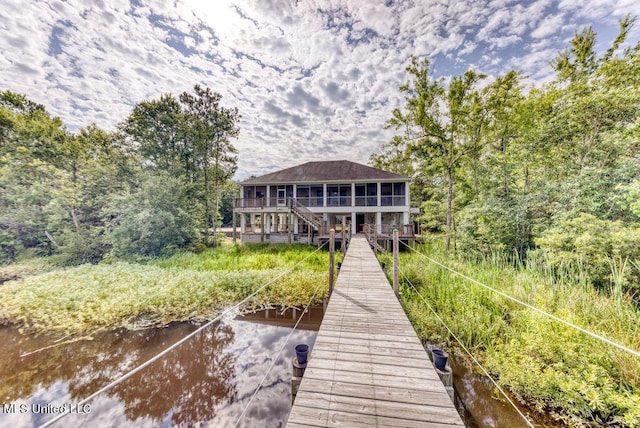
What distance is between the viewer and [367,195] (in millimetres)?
18750

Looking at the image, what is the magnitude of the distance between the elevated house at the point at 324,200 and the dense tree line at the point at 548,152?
3746 mm

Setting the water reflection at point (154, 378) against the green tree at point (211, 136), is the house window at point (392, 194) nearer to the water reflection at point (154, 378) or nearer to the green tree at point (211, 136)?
the green tree at point (211, 136)

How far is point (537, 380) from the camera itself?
3596 millimetres

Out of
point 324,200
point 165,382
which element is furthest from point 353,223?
point 165,382

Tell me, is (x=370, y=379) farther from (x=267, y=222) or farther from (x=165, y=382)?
(x=267, y=222)

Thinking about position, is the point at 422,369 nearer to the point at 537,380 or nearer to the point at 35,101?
the point at 537,380

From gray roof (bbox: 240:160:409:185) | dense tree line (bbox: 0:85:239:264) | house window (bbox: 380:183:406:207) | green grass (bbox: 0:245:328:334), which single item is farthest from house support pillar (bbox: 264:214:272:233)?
house window (bbox: 380:183:406:207)

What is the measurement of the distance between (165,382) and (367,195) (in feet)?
54.5

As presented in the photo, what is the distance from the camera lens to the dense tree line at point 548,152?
6.25 m

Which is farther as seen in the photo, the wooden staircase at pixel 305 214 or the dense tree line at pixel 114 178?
the wooden staircase at pixel 305 214

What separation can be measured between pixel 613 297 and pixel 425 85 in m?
12.4

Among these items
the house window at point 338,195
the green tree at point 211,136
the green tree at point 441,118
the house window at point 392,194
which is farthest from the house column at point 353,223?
the green tree at point 211,136

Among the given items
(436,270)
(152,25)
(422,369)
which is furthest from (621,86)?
(152,25)

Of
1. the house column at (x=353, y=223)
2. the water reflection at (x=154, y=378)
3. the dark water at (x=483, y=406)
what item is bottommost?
the water reflection at (x=154, y=378)
